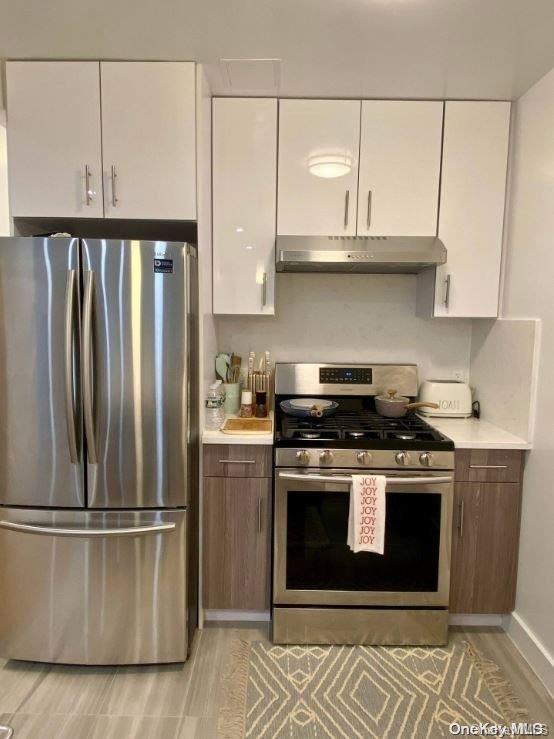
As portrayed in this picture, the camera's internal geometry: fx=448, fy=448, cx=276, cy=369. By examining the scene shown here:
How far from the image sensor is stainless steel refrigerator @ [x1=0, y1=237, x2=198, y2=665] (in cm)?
168

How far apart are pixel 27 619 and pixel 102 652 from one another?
1.08 ft

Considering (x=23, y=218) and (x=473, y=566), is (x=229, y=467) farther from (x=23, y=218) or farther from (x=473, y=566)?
(x=23, y=218)

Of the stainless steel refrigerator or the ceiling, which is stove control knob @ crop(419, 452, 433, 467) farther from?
the ceiling

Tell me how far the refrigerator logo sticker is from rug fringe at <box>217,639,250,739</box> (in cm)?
164

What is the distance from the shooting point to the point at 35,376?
5.62ft

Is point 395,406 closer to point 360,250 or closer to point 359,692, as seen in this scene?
point 360,250

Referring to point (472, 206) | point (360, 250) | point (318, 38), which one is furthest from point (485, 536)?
point (318, 38)

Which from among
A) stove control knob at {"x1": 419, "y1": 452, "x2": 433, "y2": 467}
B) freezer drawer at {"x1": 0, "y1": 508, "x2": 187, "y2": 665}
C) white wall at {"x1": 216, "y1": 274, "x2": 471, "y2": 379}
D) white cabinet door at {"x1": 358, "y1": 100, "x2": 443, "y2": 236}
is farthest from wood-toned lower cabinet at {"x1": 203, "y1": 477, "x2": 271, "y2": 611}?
white cabinet door at {"x1": 358, "y1": 100, "x2": 443, "y2": 236}

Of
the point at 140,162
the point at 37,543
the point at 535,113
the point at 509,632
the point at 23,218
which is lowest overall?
the point at 509,632

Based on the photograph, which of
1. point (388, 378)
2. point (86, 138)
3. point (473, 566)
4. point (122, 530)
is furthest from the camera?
point (388, 378)

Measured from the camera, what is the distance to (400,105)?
7.05 feet

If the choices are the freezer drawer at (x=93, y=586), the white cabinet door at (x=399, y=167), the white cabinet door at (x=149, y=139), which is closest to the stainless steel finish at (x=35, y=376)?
the freezer drawer at (x=93, y=586)

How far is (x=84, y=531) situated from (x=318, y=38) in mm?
2062

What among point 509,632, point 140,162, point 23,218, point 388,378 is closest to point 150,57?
point 140,162
